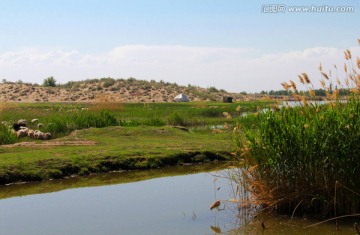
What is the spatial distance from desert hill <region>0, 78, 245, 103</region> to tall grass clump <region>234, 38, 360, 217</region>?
49885 millimetres

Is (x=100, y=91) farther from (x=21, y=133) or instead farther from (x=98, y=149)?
(x=98, y=149)

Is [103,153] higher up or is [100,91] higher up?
[100,91]

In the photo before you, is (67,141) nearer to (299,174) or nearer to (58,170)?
(58,170)

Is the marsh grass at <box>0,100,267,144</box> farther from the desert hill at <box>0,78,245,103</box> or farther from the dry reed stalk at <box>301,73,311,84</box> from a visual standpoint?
the desert hill at <box>0,78,245,103</box>

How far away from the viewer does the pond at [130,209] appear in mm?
10180

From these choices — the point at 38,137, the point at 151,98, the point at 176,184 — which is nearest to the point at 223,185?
the point at 176,184

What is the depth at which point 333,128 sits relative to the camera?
10.0 m

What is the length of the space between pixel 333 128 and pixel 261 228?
2326mm

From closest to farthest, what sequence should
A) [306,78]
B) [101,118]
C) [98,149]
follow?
[306,78] < [98,149] < [101,118]

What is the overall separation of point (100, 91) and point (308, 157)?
59734 millimetres

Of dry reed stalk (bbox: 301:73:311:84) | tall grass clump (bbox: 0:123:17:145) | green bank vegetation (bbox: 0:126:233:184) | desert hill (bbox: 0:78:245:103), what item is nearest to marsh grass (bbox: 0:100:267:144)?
tall grass clump (bbox: 0:123:17:145)

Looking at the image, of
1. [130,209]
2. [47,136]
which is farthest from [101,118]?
[130,209]

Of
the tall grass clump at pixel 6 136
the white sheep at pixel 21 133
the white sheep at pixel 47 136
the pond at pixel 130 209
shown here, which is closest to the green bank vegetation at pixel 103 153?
the pond at pixel 130 209

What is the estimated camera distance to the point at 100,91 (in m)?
68.4
